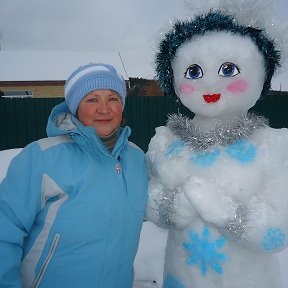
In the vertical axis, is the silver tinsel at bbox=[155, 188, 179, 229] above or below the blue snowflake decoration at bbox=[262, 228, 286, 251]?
above

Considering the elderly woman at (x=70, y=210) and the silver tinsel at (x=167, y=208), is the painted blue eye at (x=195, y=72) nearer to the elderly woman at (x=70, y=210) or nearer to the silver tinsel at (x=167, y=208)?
the elderly woman at (x=70, y=210)

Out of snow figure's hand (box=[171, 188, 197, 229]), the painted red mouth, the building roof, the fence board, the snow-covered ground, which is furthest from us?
the building roof

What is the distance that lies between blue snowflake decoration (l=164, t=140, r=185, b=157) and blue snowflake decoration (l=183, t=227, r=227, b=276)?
0.49 m

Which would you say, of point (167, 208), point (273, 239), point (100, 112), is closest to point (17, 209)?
point (100, 112)

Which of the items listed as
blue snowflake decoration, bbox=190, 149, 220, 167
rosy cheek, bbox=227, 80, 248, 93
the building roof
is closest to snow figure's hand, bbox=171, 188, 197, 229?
blue snowflake decoration, bbox=190, 149, 220, 167

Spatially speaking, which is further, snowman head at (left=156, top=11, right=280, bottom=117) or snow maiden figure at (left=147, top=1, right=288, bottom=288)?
snowman head at (left=156, top=11, right=280, bottom=117)

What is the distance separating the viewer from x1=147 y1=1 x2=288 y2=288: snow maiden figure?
1681mm

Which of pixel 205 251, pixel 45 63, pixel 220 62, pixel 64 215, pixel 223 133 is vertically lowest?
pixel 205 251

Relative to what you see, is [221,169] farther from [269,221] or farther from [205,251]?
[205,251]

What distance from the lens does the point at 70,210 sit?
1485mm

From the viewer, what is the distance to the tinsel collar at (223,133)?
6.07 feet

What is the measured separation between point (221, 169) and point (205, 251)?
→ 0.49m

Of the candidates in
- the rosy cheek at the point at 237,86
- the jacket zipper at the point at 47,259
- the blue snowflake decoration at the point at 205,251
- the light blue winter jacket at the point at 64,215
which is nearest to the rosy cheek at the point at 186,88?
the rosy cheek at the point at 237,86

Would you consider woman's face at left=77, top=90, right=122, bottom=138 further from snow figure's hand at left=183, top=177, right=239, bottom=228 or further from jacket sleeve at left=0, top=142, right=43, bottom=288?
snow figure's hand at left=183, top=177, right=239, bottom=228
